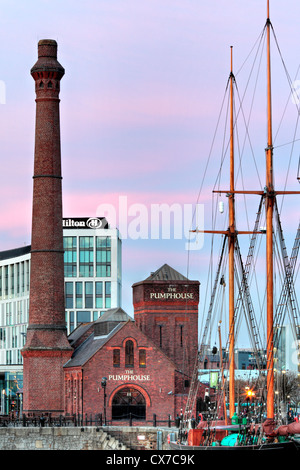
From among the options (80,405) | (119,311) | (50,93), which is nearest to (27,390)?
(80,405)

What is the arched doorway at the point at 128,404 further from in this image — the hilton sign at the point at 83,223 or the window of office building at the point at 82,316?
the hilton sign at the point at 83,223

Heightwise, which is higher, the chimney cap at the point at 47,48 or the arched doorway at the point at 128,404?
the chimney cap at the point at 47,48

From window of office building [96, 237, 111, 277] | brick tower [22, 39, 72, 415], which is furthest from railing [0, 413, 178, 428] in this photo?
window of office building [96, 237, 111, 277]

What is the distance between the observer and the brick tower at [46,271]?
4087 inches

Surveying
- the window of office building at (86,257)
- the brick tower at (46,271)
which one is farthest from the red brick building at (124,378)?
the window of office building at (86,257)

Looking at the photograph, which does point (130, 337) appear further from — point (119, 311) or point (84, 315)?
point (84, 315)

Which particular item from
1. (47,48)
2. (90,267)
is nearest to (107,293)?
(90,267)

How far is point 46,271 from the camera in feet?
341

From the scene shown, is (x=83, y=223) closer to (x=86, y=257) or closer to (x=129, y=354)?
(x=86, y=257)

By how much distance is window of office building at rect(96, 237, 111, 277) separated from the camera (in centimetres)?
19538

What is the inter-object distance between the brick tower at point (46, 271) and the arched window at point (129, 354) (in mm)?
5807

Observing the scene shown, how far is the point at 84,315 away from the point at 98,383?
90917mm

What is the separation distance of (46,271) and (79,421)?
15.0 metres

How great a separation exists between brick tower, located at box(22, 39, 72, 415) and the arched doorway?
564cm
